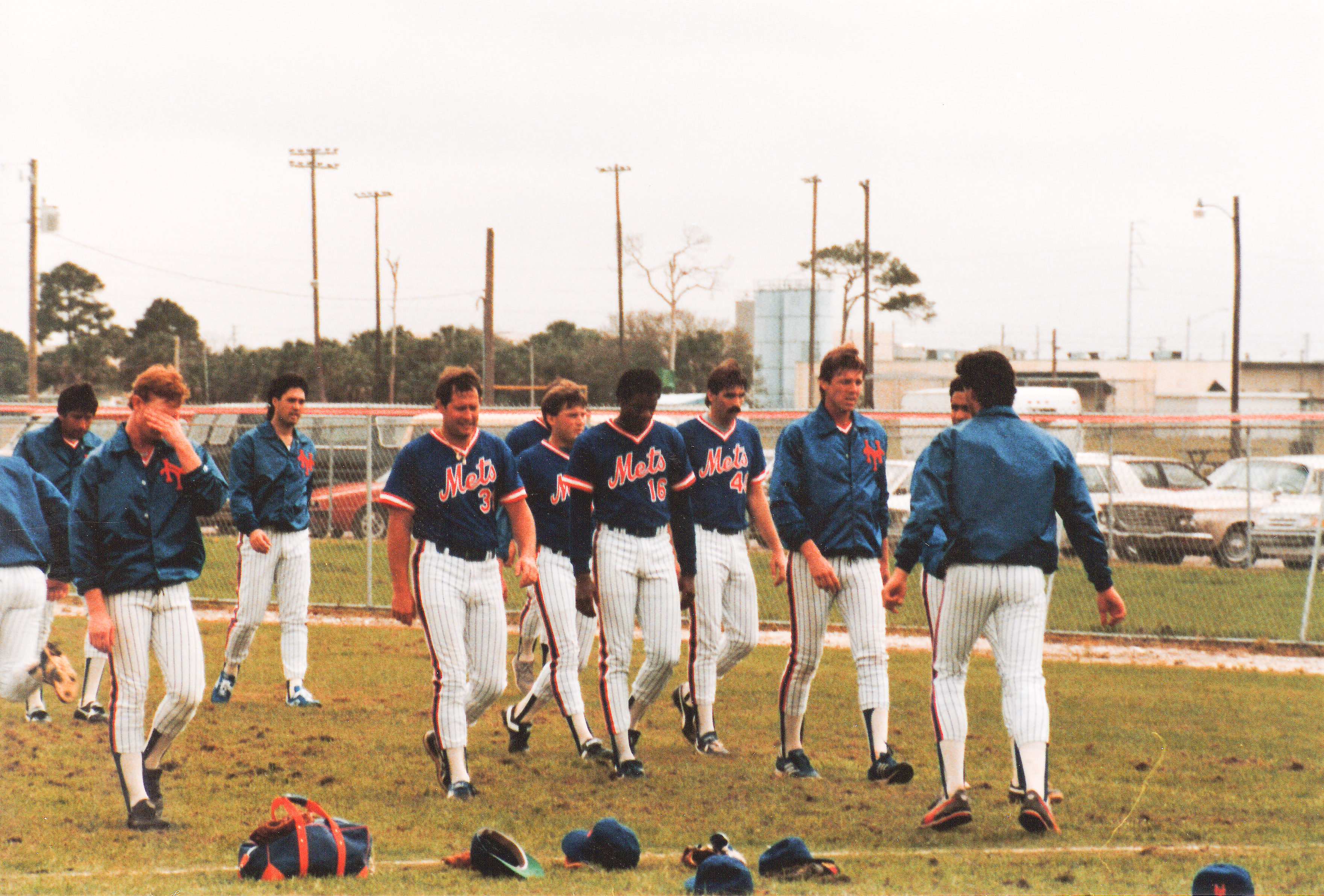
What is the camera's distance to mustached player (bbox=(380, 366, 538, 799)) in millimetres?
6113

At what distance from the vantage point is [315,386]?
56312 millimetres

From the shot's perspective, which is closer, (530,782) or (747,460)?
(530,782)

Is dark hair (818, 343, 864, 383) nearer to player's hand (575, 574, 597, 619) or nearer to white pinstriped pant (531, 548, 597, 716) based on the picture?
player's hand (575, 574, 597, 619)

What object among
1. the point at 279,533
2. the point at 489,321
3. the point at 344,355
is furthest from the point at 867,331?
the point at 279,533

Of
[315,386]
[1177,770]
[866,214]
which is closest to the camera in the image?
[1177,770]

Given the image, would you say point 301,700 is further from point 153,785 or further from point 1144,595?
point 1144,595

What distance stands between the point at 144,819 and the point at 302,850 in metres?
Answer: 1.25

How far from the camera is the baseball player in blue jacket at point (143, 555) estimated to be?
5527 millimetres

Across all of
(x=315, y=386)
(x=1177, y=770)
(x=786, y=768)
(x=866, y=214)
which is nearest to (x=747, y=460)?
(x=786, y=768)

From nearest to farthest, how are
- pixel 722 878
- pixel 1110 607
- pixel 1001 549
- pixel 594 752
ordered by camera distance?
pixel 722 878, pixel 1001 549, pixel 1110 607, pixel 594 752

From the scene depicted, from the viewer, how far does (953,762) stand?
5.59 m

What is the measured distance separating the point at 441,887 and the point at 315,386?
176 ft

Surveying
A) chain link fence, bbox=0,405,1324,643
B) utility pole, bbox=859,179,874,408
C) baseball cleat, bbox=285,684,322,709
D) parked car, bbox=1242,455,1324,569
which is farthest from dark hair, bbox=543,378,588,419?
utility pole, bbox=859,179,874,408

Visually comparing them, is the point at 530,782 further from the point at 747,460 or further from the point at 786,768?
the point at 747,460
